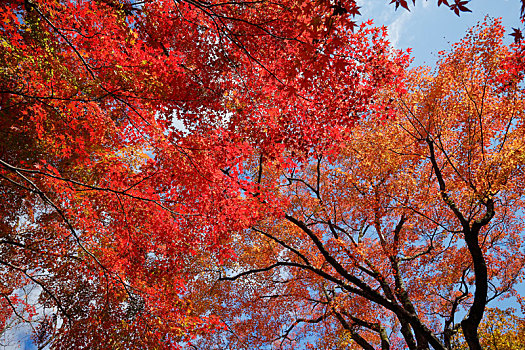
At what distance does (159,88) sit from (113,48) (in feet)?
4.54

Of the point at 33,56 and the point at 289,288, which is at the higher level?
the point at 33,56

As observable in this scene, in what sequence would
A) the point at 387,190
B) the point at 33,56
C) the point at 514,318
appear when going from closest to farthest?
the point at 33,56 < the point at 514,318 < the point at 387,190

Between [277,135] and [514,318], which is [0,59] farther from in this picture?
[514,318]

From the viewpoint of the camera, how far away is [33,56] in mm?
7285

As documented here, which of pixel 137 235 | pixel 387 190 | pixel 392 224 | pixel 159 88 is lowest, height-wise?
pixel 137 235

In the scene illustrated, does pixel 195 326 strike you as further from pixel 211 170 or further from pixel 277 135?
pixel 277 135

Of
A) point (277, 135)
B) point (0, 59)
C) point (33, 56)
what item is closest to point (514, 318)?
point (277, 135)

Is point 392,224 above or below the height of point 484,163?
above

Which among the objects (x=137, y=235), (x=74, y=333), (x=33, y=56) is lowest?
(x=74, y=333)

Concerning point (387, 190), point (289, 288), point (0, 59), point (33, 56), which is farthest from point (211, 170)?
point (289, 288)

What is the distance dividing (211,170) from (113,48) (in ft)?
12.3

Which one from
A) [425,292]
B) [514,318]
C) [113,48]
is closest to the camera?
[113,48]

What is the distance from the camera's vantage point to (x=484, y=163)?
773 cm

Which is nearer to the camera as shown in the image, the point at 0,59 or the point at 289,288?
the point at 0,59
